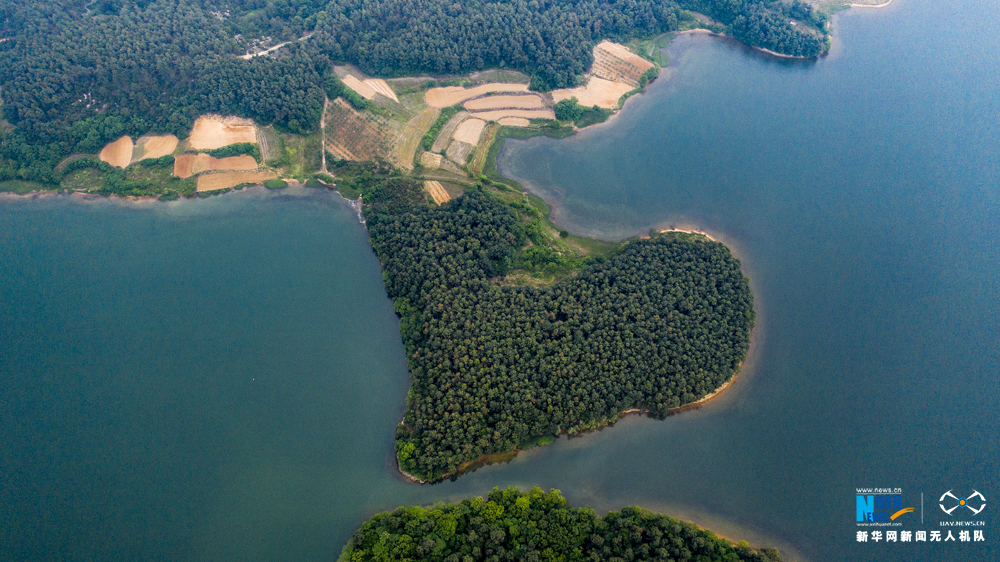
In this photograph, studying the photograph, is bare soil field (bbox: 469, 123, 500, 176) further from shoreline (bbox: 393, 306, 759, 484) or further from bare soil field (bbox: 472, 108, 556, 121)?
shoreline (bbox: 393, 306, 759, 484)

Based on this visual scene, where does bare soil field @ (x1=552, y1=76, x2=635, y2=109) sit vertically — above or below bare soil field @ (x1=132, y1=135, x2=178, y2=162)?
above

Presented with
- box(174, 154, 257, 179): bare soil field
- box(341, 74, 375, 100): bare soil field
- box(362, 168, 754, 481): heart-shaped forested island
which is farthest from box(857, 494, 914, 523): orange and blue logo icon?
box(174, 154, 257, 179): bare soil field

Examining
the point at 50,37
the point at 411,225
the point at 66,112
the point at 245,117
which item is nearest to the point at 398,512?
the point at 411,225

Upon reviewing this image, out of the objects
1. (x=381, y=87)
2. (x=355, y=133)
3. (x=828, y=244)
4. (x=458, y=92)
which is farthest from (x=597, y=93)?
(x=828, y=244)

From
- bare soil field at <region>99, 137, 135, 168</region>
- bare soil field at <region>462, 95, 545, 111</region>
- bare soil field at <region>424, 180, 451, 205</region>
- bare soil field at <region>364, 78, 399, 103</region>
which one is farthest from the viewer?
bare soil field at <region>364, 78, 399, 103</region>

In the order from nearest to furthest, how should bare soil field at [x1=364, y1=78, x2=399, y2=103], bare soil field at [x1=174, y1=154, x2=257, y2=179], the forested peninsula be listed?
bare soil field at [x1=174, y1=154, x2=257, y2=179], the forested peninsula, bare soil field at [x1=364, y1=78, x2=399, y2=103]

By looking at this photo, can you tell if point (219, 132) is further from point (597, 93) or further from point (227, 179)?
point (597, 93)

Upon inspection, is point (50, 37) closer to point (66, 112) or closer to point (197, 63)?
point (66, 112)
